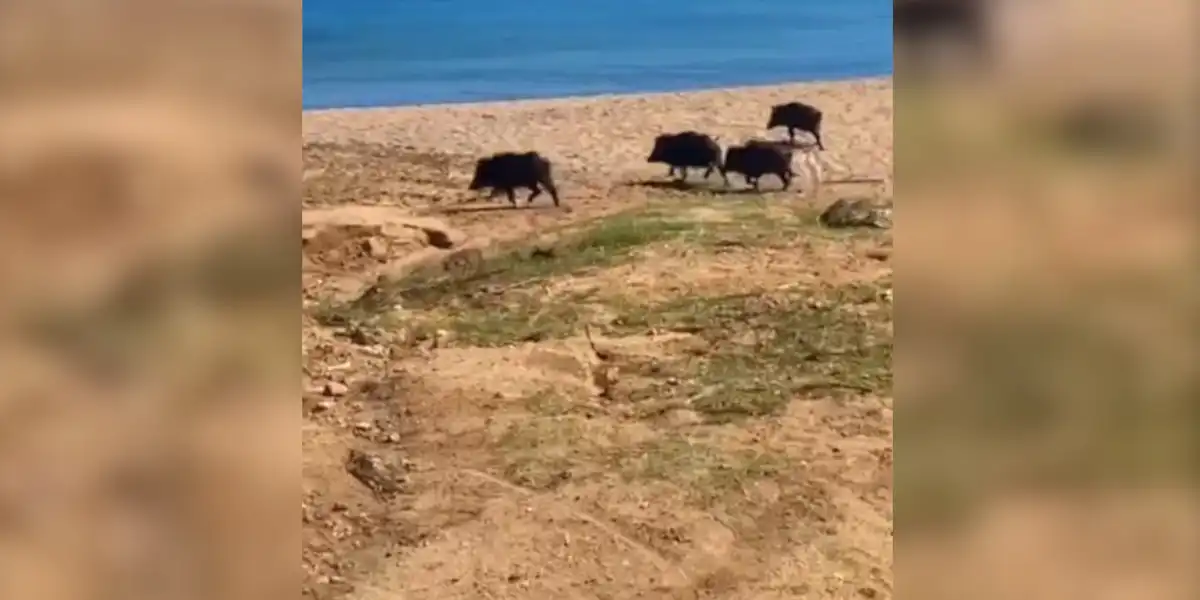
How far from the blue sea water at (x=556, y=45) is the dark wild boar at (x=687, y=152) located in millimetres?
61

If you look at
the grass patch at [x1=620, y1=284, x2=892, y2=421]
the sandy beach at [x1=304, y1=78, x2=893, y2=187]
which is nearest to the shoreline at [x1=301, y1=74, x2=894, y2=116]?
the sandy beach at [x1=304, y1=78, x2=893, y2=187]

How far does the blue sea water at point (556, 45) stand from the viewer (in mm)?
1249

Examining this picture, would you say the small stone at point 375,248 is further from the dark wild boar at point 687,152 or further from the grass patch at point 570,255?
the dark wild boar at point 687,152

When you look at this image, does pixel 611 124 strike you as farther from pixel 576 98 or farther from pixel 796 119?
pixel 796 119

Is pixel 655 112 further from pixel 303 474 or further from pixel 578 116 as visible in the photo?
pixel 303 474

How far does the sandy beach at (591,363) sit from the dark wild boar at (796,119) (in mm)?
10

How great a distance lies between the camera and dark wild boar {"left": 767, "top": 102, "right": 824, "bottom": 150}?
1.23 metres

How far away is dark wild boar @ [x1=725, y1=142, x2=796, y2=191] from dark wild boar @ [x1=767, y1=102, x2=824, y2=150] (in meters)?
0.02

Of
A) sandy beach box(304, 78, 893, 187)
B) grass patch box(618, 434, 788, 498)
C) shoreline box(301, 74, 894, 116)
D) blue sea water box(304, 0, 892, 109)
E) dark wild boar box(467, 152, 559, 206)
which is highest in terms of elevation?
blue sea water box(304, 0, 892, 109)

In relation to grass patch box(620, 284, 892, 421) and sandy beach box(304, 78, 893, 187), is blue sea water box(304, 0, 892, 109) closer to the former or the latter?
sandy beach box(304, 78, 893, 187)

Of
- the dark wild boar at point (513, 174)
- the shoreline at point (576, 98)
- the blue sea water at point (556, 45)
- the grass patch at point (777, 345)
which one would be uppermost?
the blue sea water at point (556, 45)

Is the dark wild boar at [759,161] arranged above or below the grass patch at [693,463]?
above

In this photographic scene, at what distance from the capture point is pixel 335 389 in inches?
49.4
